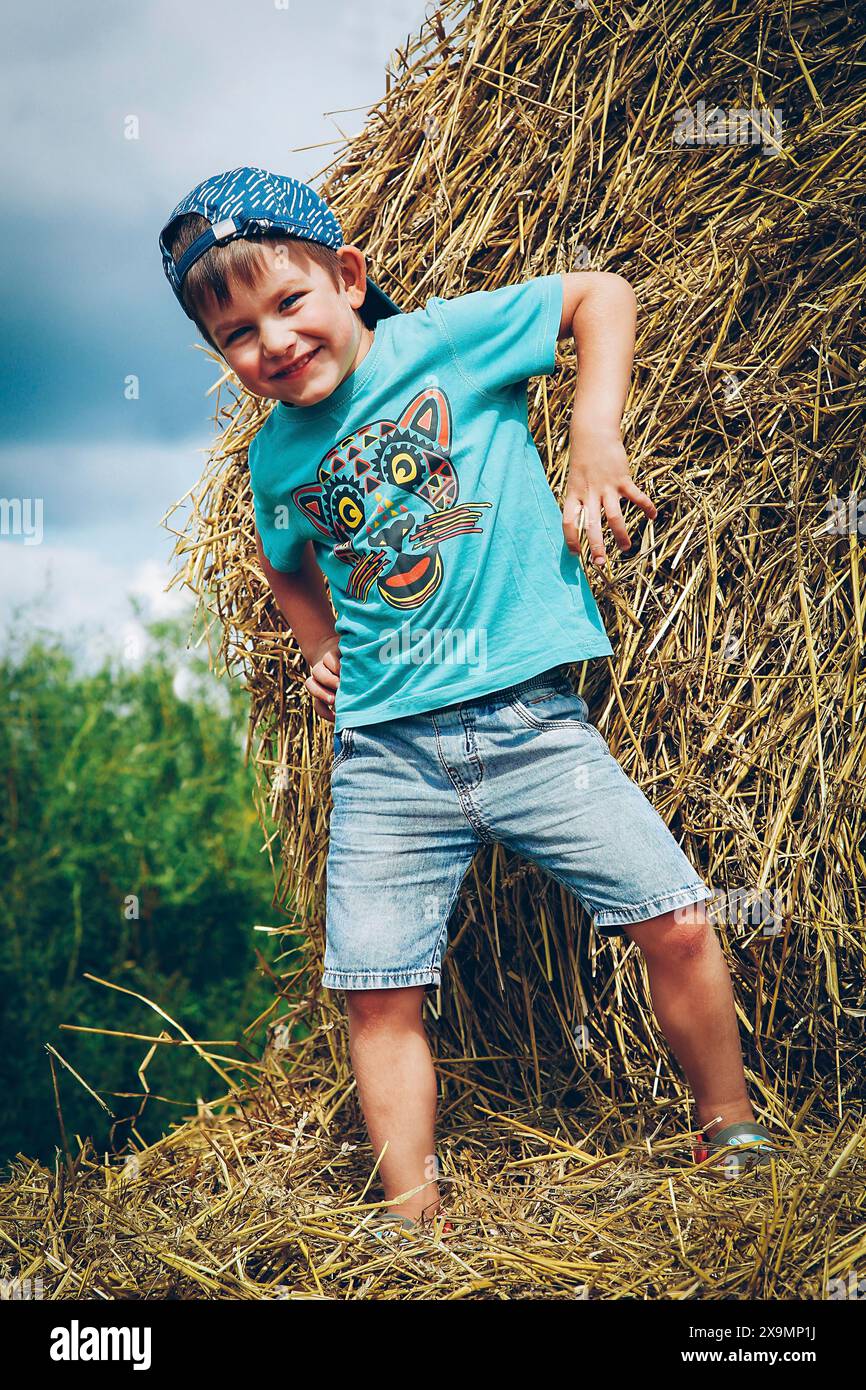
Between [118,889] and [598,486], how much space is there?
2.27m

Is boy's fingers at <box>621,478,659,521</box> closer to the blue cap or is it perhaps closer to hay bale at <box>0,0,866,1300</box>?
hay bale at <box>0,0,866,1300</box>

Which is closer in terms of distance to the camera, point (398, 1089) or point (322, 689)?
point (398, 1089)

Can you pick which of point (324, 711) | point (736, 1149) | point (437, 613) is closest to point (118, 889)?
point (324, 711)

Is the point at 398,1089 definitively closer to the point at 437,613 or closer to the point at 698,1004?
the point at 698,1004

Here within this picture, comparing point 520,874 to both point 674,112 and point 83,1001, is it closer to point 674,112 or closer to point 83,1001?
point 674,112

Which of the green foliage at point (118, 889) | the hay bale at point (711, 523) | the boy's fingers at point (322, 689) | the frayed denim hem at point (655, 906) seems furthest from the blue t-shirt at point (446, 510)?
the green foliage at point (118, 889)

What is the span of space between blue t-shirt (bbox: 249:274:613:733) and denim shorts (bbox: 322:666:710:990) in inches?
2.1

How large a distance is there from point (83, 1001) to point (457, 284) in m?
2.12

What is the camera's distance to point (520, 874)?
1773 mm

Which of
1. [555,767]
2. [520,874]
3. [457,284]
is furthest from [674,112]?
[520,874]

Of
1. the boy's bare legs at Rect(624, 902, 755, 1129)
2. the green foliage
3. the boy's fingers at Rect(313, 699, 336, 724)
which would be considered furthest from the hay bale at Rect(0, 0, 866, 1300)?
the green foliage

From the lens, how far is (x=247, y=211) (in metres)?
1.46
